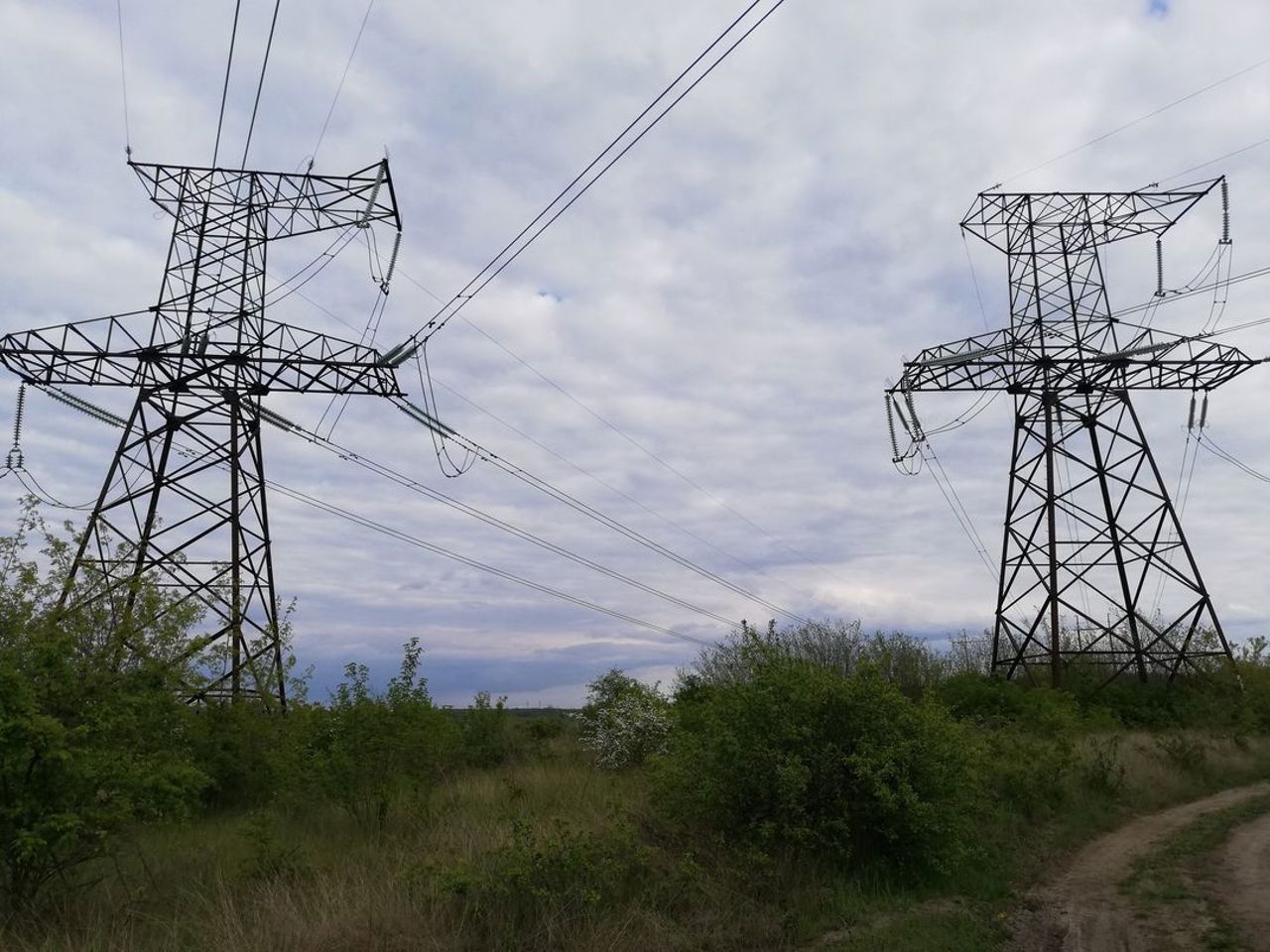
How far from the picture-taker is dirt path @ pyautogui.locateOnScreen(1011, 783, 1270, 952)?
9508 mm

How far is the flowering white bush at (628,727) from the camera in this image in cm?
2050

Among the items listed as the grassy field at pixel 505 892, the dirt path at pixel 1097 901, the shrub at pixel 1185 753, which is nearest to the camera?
the grassy field at pixel 505 892

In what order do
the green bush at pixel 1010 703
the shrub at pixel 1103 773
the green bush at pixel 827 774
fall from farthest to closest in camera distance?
the green bush at pixel 1010 703, the shrub at pixel 1103 773, the green bush at pixel 827 774

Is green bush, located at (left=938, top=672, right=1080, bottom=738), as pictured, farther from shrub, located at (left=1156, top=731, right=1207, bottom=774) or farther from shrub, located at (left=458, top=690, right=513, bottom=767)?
shrub, located at (left=458, top=690, right=513, bottom=767)

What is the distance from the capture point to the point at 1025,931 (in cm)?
1005

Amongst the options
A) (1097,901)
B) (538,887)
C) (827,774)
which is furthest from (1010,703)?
(538,887)

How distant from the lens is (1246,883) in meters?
11.3

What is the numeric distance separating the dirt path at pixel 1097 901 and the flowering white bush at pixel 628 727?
8.29 metres

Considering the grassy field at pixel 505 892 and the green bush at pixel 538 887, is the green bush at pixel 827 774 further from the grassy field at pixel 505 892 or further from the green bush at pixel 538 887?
the green bush at pixel 538 887

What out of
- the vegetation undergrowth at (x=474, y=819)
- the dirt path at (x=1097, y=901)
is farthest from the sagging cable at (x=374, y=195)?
the dirt path at (x=1097, y=901)

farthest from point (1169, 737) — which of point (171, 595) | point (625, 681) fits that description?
point (171, 595)

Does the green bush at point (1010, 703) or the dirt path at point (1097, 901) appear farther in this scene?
the green bush at point (1010, 703)

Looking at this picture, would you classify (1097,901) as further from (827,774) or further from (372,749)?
(372,749)

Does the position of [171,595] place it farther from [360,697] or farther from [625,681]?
[625,681]
